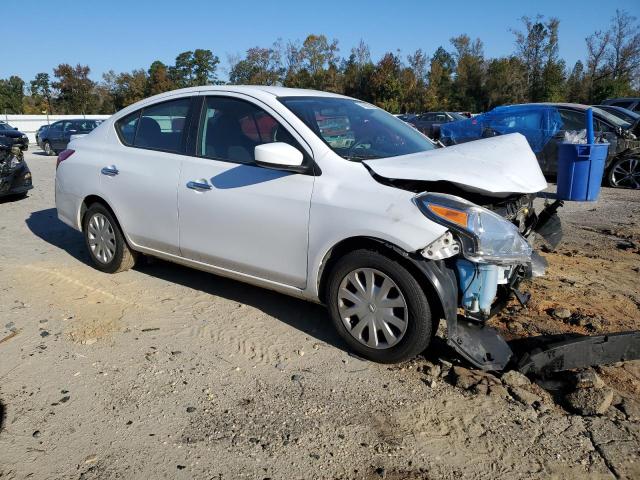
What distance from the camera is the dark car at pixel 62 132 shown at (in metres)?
22.7

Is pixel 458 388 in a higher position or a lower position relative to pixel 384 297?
lower

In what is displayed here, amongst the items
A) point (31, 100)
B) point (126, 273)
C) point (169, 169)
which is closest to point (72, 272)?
point (126, 273)

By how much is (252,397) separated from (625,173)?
Result: 10276 mm

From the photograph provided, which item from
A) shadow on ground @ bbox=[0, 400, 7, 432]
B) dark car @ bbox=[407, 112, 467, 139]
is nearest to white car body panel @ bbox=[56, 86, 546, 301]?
shadow on ground @ bbox=[0, 400, 7, 432]

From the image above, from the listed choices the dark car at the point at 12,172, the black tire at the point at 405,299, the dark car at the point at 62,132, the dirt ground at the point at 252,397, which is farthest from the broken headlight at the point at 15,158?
the dark car at the point at 62,132

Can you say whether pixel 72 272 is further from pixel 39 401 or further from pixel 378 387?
pixel 378 387

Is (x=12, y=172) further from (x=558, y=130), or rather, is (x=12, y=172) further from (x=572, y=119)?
(x=572, y=119)

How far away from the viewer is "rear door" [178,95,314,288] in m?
3.80

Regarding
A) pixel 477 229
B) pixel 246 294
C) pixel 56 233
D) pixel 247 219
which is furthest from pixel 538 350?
pixel 56 233

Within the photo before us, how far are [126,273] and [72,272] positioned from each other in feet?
1.96

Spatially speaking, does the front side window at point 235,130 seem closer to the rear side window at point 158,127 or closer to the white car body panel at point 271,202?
the white car body panel at point 271,202

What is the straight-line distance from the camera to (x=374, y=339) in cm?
355

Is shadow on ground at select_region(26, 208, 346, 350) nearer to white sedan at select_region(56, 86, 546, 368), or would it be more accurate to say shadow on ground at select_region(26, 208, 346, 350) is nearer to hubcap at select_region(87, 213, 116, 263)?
hubcap at select_region(87, 213, 116, 263)

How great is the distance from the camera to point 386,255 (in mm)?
3414
